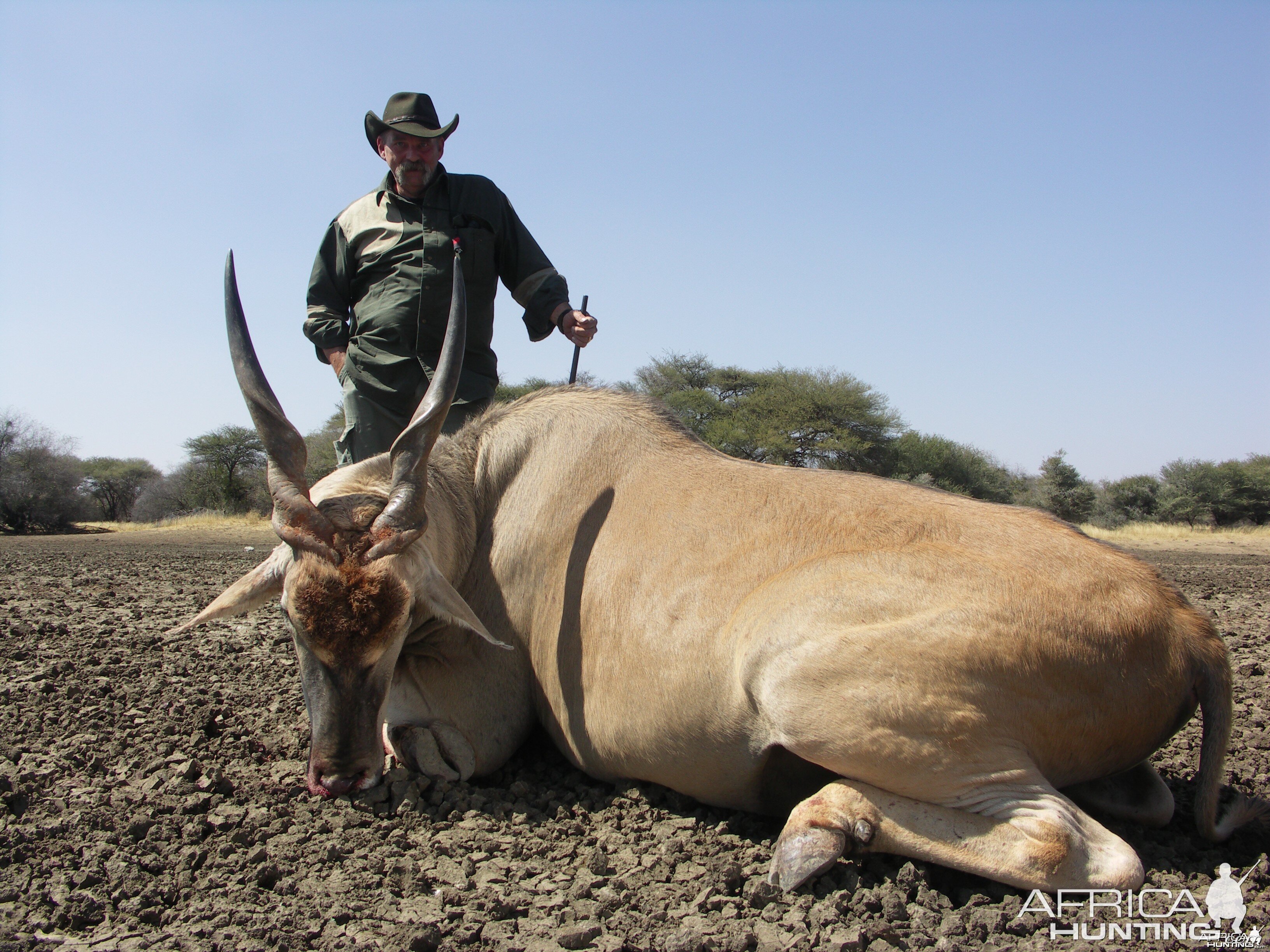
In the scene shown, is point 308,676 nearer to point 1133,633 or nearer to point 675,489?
point 675,489

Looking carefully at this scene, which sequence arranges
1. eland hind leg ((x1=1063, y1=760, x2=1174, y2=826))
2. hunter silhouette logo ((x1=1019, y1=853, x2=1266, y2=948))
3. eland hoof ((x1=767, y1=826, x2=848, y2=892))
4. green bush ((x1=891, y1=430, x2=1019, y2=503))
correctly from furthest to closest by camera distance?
green bush ((x1=891, y1=430, x2=1019, y2=503)) → eland hind leg ((x1=1063, y1=760, x2=1174, y2=826)) → eland hoof ((x1=767, y1=826, x2=848, y2=892)) → hunter silhouette logo ((x1=1019, y1=853, x2=1266, y2=948))

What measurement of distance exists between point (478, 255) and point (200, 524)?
86.4 ft

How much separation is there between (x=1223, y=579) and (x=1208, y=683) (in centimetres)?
1036

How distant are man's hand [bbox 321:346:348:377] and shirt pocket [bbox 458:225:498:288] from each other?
85 cm

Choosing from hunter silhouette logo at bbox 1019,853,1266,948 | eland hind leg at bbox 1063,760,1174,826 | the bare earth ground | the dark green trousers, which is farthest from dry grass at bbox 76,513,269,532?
hunter silhouette logo at bbox 1019,853,1266,948

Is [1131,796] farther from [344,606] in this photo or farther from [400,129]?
[400,129]

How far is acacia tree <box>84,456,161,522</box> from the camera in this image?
4191cm

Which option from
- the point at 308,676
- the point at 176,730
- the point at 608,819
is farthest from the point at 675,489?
the point at 176,730

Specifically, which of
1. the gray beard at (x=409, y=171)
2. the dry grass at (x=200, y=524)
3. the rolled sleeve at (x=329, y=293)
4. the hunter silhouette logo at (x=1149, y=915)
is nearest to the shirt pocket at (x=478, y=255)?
the gray beard at (x=409, y=171)

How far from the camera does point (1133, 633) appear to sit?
2654 millimetres

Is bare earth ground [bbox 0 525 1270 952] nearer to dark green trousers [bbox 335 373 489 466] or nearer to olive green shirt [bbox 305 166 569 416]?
dark green trousers [bbox 335 373 489 466]

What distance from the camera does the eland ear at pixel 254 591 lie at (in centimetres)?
330

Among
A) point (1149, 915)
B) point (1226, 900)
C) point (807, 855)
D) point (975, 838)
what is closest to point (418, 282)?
point (807, 855)

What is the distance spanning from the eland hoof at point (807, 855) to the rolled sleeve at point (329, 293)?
3.84m
